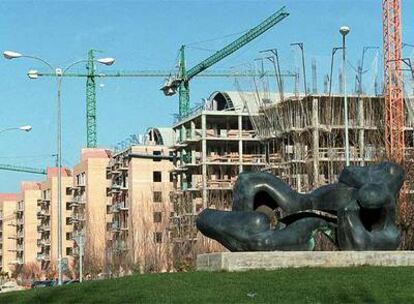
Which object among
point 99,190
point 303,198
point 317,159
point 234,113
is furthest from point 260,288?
point 99,190

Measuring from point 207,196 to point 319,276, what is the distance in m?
49.2

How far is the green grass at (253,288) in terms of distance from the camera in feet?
48.7

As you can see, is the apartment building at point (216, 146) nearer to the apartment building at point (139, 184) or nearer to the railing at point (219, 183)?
the railing at point (219, 183)

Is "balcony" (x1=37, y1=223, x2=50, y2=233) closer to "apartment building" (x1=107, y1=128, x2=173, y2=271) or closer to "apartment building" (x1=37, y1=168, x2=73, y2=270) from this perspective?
"apartment building" (x1=37, y1=168, x2=73, y2=270)

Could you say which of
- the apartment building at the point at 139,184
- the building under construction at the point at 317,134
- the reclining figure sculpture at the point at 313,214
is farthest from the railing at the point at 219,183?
the reclining figure sculpture at the point at 313,214

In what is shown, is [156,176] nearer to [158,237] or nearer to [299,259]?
[158,237]

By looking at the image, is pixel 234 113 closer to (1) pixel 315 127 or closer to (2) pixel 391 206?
(1) pixel 315 127

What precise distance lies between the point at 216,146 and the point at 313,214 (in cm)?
5712

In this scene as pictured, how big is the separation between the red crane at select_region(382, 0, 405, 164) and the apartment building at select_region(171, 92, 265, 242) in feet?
50.9

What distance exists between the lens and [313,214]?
2081 centimetres

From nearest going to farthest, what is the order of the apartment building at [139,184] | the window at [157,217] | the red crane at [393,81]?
1. the red crane at [393,81]
2. the window at [157,217]
3. the apartment building at [139,184]

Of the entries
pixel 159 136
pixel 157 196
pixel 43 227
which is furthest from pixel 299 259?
pixel 43 227

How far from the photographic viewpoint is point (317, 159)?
4191cm

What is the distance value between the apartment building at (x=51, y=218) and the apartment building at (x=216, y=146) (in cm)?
3040
